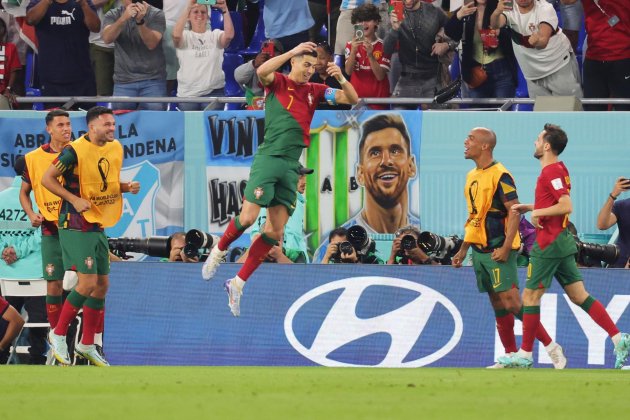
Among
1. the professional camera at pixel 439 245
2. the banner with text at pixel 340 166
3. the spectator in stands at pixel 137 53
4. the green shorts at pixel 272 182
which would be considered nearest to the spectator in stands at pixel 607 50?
the banner with text at pixel 340 166

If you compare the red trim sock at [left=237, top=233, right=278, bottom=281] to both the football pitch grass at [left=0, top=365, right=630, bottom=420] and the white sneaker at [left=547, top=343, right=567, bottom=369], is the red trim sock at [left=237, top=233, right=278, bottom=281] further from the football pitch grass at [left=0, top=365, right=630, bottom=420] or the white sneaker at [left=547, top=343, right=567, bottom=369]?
the white sneaker at [left=547, top=343, right=567, bottom=369]

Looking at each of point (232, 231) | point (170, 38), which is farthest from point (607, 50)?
point (232, 231)

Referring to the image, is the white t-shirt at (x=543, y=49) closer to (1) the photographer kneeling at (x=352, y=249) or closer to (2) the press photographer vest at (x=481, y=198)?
(1) the photographer kneeling at (x=352, y=249)

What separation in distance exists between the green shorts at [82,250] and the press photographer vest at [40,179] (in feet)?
3.38

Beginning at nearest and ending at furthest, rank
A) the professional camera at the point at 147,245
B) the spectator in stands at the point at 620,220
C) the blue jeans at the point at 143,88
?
the spectator in stands at the point at 620,220, the professional camera at the point at 147,245, the blue jeans at the point at 143,88

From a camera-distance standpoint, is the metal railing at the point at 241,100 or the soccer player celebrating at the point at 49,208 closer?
the soccer player celebrating at the point at 49,208

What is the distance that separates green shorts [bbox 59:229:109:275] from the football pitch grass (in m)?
1.97

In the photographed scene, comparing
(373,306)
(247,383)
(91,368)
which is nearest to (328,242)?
(373,306)

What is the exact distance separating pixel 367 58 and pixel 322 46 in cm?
61

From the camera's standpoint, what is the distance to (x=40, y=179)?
537 inches

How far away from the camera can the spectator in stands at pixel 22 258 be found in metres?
15.2

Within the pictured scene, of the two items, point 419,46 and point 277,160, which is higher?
point 419,46

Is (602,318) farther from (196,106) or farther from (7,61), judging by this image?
(7,61)

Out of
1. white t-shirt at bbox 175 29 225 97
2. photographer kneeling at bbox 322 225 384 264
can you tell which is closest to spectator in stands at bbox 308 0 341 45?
white t-shirt at bbox 175 29 225 97
